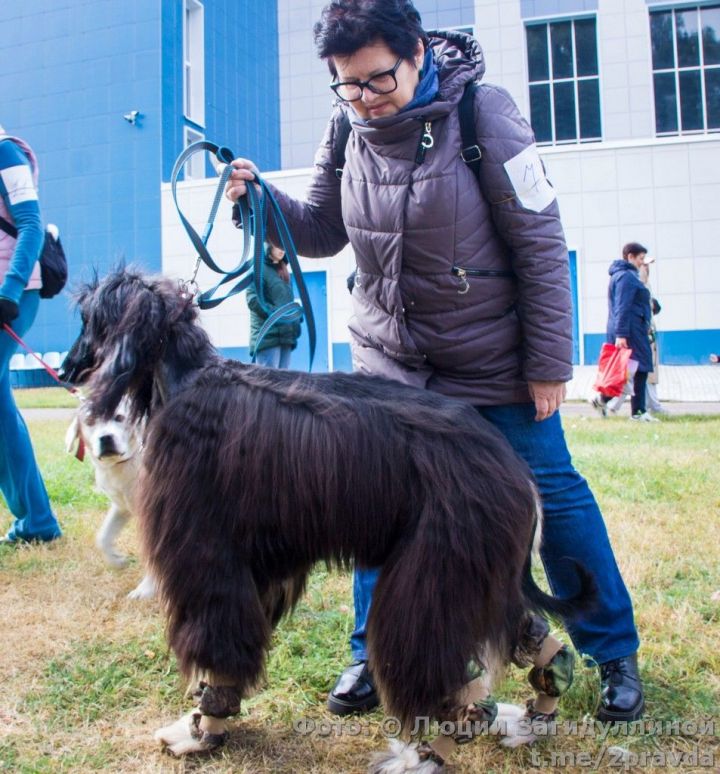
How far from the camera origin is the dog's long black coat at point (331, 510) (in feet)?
6.55

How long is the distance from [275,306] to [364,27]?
2.94 m

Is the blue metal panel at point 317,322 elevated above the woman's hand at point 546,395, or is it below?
above

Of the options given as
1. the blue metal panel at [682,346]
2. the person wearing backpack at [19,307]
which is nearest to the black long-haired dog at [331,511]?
the person wearing backpack at [19,307]

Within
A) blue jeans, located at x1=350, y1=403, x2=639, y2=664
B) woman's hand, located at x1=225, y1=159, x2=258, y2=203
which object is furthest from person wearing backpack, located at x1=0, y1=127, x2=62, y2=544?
blue jeans, located at x1=350, y1=403, x2=639, y2=664

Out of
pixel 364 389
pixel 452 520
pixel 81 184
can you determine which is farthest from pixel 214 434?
pixel 81 184

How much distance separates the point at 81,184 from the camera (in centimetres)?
1706

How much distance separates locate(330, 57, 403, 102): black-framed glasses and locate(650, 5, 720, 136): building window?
17.2 metres

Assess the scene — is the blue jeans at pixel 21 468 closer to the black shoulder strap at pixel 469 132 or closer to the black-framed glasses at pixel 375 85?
the black-framed glasses at pixel 375 85

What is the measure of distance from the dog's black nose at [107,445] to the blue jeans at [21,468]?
933 mm

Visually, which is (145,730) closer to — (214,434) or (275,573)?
(275,573)

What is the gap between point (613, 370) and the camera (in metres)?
8.76

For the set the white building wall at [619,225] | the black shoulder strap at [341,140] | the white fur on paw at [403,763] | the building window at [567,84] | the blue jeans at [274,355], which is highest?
the building window at [567,84]

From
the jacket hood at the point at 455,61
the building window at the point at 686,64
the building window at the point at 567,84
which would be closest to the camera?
the jacket hood at the point at 455,61

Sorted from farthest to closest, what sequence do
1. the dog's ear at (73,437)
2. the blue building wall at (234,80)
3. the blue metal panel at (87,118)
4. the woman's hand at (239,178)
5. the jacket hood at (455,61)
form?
1. the blue building wall at (234,80)
2. the blue metal panel at (87,118)
3. the dog's ear at (73,437)
4. the woman's hand at (239,178)
5. the jacket hood at (455,61)
